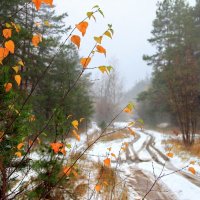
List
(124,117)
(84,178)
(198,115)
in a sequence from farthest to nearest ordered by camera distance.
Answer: (124,117)
(198,115)
(84,178)

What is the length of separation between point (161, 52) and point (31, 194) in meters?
29.1

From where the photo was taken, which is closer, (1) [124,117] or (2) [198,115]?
(2) [198,115]

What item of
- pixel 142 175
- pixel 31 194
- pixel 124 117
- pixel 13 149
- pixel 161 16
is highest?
pixel 161 16

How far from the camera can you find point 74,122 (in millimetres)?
2148

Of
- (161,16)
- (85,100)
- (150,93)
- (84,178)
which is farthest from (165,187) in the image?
(161,16)

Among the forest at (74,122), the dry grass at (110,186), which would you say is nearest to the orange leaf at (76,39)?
the forest at (74,122)

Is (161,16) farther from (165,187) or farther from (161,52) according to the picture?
(165,187)

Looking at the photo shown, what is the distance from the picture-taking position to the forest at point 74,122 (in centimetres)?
233

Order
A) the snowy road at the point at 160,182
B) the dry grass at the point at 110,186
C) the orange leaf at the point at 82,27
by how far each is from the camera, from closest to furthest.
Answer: the orange leaf at the point at 82,27 < the dry grass at the point at 110,186 < the snowy road at the point at 160,182

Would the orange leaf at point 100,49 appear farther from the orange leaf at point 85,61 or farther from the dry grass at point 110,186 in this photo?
the dry grass at point 110,186

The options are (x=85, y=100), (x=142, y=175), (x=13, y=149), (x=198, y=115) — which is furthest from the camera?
(x=85, y=100)

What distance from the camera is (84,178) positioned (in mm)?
6246

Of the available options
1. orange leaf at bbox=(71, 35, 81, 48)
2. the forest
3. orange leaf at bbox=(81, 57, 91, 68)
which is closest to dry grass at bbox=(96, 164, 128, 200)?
the forest

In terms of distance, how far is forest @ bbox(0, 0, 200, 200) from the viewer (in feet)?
7.64
